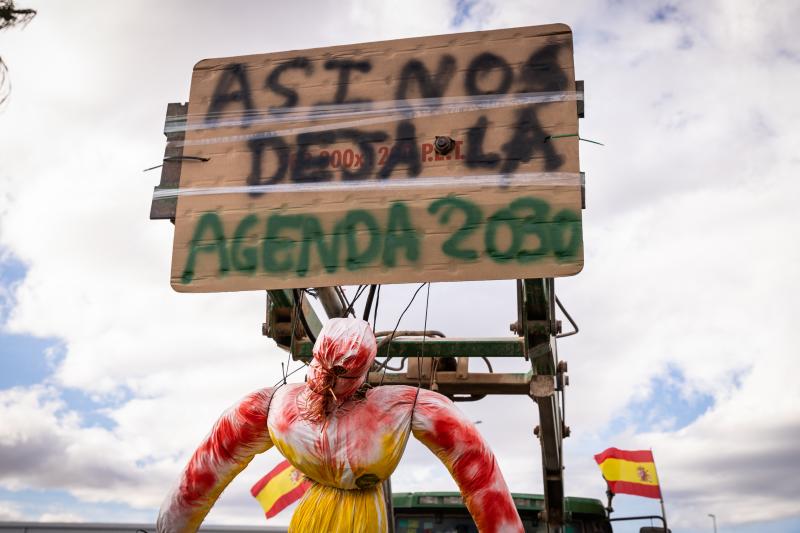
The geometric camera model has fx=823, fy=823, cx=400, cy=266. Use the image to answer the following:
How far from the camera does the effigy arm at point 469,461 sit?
3965 millimetres

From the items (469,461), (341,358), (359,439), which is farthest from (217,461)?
(469,461)

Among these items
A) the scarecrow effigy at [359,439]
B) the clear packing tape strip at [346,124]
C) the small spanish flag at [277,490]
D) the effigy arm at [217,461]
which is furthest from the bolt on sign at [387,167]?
the small spanish flag at [277,490]

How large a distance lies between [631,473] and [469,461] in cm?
486

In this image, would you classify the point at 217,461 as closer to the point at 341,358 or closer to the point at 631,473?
the point at 341,358

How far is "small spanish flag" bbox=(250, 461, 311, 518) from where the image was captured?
7.62 meters

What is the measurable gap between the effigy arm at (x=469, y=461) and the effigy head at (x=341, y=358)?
15.0 inches

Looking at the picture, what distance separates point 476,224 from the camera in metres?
4.29

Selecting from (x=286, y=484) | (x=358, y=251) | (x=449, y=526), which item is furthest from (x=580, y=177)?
(x=286, y=484)

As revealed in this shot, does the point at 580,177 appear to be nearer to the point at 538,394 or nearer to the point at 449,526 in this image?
the point at 538,394

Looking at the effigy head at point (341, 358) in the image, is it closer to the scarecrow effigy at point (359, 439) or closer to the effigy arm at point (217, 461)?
the scarecrow effigy at point (359, 439)

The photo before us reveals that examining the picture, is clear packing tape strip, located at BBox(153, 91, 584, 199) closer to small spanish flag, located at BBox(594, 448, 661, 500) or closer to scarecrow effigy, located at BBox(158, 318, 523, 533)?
scarecrow effigy, located at BBox(158, 318, 523, 533)

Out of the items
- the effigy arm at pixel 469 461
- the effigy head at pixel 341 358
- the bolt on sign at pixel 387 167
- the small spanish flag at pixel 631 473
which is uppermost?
the bolt on sign at pixel 387 167

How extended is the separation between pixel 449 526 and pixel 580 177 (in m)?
3.92

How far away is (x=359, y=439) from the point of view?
3.92 metres
